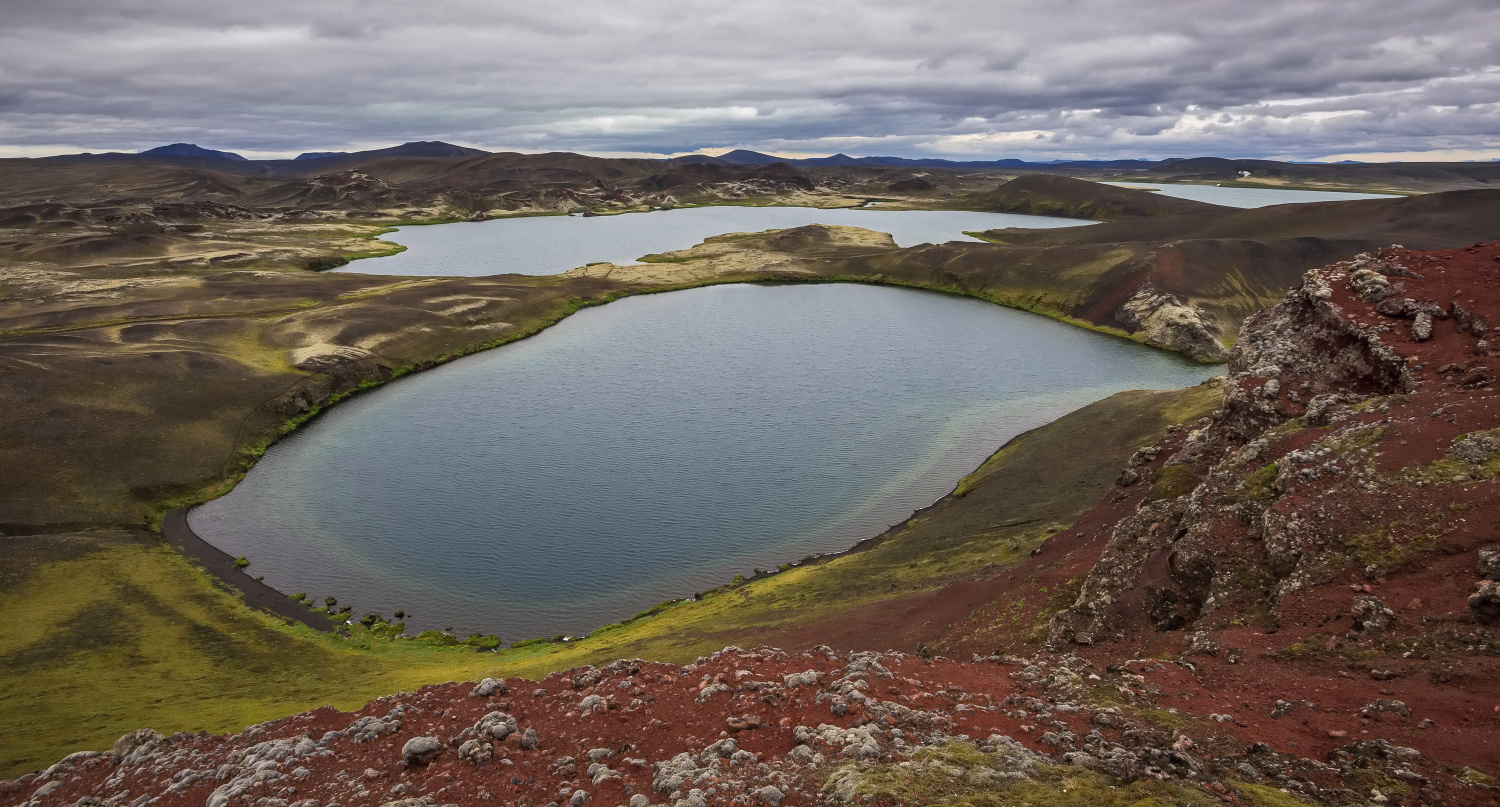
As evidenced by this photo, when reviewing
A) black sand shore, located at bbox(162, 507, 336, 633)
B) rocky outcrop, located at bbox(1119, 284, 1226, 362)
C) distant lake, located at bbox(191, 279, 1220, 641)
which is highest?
rocky outcrop, located at bbox(1119, 284, 1226, 362)

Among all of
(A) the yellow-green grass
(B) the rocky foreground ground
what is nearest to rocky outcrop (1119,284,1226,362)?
(A) the yellow-green grass

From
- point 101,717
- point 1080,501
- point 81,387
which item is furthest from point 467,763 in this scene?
point 81,387

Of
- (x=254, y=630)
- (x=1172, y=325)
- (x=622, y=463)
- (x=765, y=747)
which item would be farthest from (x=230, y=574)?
(x=1172, y=325)

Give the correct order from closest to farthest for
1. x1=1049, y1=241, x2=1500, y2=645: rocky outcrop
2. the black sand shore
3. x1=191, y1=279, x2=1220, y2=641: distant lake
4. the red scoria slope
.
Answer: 1. the red scoria slope
2. x1=1049, y1=241, x2=1500, y2=645: rocky outcrop
3. the black sand shore
4. x1=191, y1=279, x2=1220, y2=641: distant lake

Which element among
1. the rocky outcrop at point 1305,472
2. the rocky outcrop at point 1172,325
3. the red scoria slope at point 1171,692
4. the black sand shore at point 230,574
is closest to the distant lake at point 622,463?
the black sand shore at point 230,574

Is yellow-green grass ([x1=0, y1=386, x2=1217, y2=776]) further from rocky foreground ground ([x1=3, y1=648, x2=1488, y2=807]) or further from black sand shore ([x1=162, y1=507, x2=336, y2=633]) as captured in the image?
rocky foreground ground ([x1=3, y1=648, x2=1488, y2=807])

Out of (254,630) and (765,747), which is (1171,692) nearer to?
(765,747)
